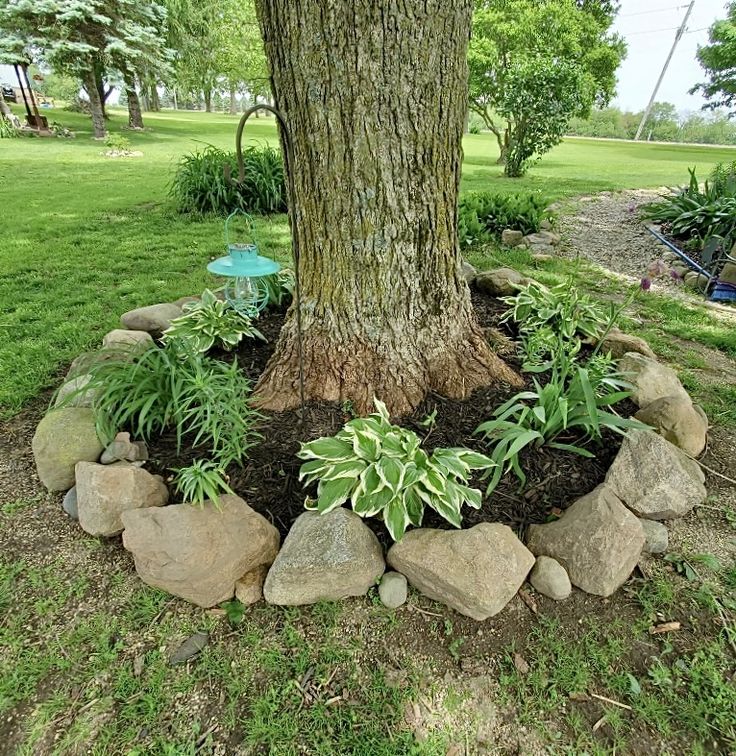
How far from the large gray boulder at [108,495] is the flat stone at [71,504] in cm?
10

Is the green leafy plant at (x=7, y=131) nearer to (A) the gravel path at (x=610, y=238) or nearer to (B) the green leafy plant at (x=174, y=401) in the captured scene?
(A) the gravel path at (x=610, y=238)

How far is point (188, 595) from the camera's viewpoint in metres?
1.44

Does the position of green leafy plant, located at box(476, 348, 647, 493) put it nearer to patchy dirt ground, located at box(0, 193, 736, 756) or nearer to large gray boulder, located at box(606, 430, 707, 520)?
large gray boulder, located at box(606, 430, 707, 520)

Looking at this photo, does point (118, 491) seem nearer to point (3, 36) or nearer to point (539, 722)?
point (539, 722)

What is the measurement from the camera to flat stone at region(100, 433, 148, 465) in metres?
1.80

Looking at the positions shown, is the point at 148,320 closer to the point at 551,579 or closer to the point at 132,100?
the point at 551,579

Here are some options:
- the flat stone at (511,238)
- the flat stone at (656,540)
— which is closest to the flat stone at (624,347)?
the flat stone at (656,540)

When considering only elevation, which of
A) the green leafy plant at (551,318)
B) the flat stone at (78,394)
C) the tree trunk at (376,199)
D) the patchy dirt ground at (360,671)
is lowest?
the patchy dirt ground at (360,671)

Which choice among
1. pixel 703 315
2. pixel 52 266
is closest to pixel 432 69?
pixel 703 315

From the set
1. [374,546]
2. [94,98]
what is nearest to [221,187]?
[374,546]

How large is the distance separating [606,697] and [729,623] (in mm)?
515

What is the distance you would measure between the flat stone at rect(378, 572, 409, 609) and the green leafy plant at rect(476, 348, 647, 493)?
1.53 feet

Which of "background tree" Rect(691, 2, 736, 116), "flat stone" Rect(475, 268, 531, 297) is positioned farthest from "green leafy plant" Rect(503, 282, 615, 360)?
"background tree" Rect(691, 2, 736, 116)

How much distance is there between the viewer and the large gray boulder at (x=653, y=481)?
5.57 ft
